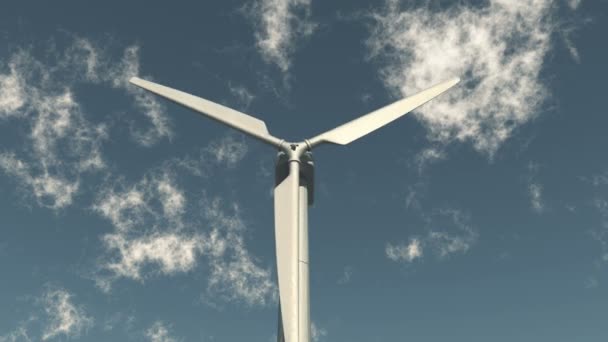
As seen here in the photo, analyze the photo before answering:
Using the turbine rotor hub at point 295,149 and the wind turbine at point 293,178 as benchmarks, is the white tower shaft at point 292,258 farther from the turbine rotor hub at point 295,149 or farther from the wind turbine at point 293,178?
the turbine rotor hub at point 295,149

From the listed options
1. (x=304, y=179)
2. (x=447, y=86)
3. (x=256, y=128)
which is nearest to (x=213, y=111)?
(x=256, y=128)

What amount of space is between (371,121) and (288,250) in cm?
1509

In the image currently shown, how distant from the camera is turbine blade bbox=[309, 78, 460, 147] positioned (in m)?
42.2

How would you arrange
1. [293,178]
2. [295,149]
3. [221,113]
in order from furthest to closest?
[221,113], [295,149], [293,178]

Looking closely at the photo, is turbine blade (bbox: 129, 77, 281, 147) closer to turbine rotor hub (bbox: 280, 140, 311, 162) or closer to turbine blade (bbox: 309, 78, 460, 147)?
turbine rotor hub (bbox: 280, 140, 311, 162)

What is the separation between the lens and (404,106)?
44.6 meters

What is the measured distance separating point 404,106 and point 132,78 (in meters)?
21.4

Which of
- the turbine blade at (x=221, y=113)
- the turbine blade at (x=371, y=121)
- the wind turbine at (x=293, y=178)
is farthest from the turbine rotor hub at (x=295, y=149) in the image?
the turbine blade at (x=221, y=113)

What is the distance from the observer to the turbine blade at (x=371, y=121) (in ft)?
138

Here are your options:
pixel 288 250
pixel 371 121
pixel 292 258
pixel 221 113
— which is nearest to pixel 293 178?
pixel 288 250

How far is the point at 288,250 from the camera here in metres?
32.3

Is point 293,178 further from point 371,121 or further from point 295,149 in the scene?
point 371,121

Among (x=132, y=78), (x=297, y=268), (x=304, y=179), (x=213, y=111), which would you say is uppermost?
(x=132, y=78)

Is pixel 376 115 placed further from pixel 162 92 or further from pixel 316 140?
pixel 162 92
